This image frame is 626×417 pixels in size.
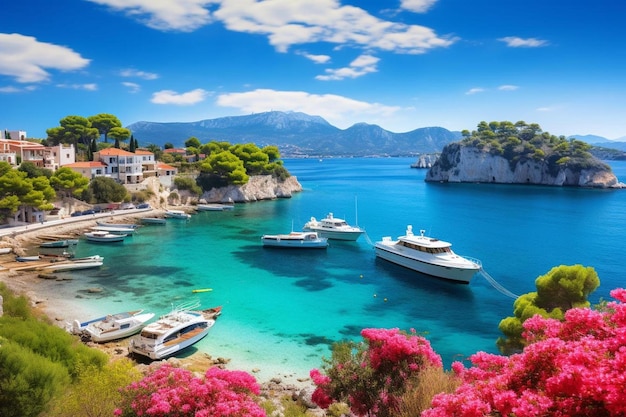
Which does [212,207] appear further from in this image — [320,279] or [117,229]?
[320,279]

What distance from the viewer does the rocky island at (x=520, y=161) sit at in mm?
117688

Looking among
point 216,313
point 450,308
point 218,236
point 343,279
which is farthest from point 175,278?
point 450,308

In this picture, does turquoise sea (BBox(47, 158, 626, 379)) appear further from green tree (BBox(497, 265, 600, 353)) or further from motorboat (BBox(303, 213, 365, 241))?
motorboat (BBox(303, 213, 365, 241))

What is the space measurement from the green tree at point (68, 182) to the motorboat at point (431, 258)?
135 feet

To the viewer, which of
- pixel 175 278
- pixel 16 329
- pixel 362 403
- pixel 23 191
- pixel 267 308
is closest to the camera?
pixel 362 403

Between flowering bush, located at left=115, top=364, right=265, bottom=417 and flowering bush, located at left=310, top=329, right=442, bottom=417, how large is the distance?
10.0ft

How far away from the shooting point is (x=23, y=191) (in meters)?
47.5

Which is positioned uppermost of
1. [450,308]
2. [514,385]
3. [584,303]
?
[514,385]

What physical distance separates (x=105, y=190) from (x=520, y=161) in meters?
112

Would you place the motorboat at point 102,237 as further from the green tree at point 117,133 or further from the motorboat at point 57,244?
the green tree at point 117,133

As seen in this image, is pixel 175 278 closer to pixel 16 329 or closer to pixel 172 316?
pixel 172 316

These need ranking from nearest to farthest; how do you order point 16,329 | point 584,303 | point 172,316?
point 16,329, point 584,303, point 172,316

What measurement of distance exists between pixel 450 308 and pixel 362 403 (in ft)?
62.8

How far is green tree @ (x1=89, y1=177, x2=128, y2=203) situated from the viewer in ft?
201
